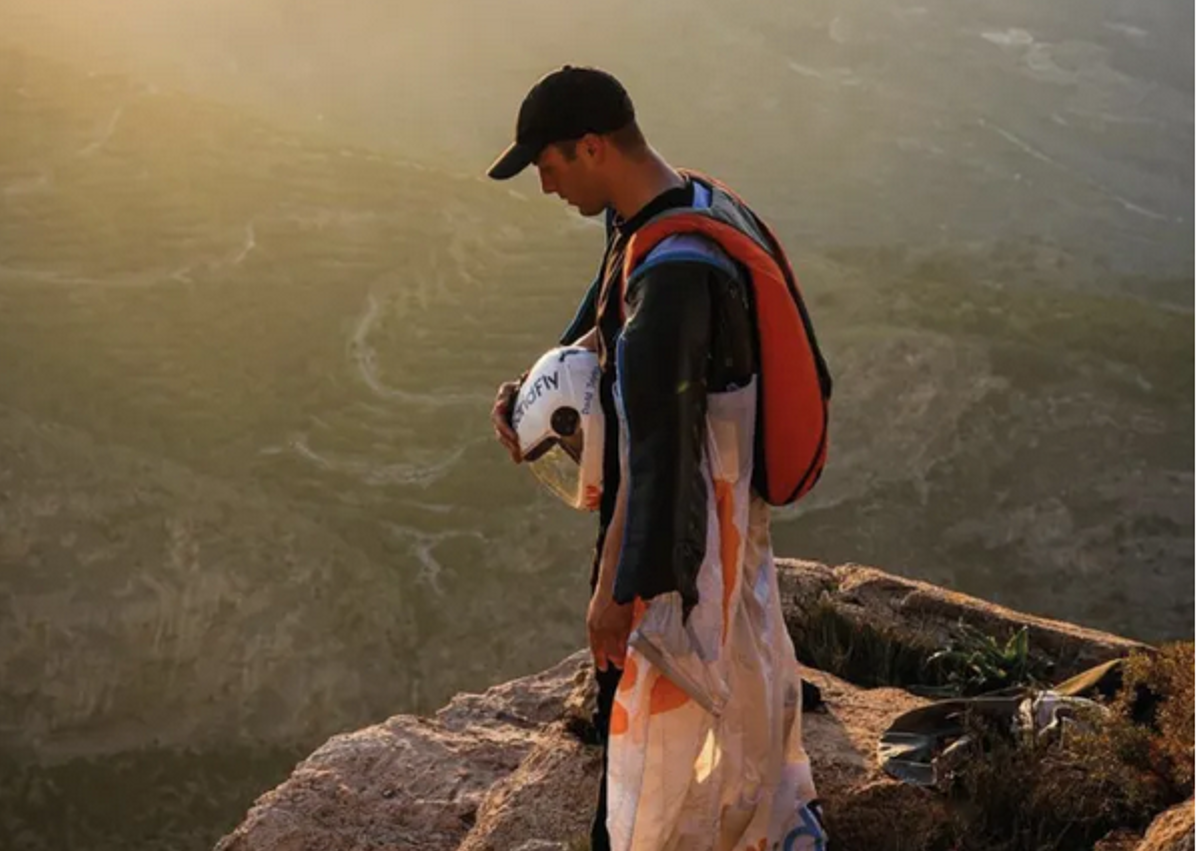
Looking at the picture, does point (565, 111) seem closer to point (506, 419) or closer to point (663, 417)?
point (663, 417)

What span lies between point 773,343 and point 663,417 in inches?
12.8

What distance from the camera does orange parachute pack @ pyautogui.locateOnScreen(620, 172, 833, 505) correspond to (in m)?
3.21

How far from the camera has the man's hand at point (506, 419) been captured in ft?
11.9

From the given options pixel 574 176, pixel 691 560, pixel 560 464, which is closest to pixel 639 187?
pixel 574 176

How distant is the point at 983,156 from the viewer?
1697 inches

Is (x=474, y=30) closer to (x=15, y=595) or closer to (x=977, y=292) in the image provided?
(x=977, y=292)

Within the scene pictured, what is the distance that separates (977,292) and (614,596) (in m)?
32.0

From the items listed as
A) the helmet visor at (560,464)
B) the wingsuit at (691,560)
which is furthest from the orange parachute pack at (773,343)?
the helmet visor at (560,464)

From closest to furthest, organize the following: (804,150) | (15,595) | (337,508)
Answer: (15,595) < (337,508) < (804,150)

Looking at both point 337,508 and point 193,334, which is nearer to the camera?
point 337,508

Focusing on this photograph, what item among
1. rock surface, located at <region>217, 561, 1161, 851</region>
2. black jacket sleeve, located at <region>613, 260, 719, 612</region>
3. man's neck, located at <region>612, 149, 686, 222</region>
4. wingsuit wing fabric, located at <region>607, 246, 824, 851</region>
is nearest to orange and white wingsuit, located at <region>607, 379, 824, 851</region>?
wingsuit wing fabric, located at <region>607, 246, 824, 851</region>

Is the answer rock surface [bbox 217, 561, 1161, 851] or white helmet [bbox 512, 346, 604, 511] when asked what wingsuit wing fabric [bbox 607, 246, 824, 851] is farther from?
rock surface [bbox 217, 561, 1161, 851]

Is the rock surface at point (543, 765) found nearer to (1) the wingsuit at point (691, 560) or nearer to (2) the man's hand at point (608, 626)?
(1) the wingsuit at point (691, 560)

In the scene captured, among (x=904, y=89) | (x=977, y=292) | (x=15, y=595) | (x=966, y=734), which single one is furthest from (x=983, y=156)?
(x=966, y=734)
